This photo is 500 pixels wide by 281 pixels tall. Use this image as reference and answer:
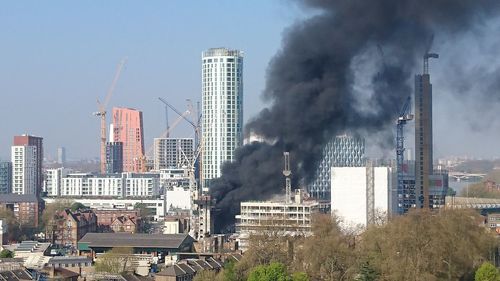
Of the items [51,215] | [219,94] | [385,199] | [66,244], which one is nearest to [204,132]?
[219,94]

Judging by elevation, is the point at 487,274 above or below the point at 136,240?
below

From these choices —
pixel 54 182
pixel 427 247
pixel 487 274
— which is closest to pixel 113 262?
pixel 427 247

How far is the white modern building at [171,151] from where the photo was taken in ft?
271

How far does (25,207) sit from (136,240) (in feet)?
55.2

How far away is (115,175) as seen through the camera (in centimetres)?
7312

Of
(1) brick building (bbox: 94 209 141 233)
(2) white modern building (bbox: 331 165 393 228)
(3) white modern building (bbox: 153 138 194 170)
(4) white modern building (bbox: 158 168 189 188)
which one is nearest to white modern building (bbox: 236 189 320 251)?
(2) white modern building (bbox: 331 165 393 228)

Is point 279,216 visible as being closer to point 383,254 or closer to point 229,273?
point 229,273

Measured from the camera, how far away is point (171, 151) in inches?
3391

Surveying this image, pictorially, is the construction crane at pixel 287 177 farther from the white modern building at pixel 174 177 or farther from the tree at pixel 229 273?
the white modern building at pixel 174 177

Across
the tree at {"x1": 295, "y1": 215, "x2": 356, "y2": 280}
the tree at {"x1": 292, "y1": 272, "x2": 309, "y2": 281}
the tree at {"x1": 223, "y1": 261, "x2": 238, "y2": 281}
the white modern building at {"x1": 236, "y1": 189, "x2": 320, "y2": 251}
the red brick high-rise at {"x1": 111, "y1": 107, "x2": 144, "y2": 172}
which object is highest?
the red brick high-rise at {"x1": 111, "y1": 107, "x2": 144, "y2": 172}

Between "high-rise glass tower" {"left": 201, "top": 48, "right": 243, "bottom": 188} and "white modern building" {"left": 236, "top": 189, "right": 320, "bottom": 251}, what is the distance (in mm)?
34801

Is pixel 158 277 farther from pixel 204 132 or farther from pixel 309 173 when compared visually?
pixel 204 132

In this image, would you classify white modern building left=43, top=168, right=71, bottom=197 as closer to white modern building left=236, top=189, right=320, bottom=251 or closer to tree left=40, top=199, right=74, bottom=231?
tree left=40, top=199, right=74, bottom=231

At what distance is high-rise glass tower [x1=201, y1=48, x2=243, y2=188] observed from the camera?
7288 centimetres
